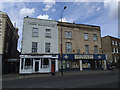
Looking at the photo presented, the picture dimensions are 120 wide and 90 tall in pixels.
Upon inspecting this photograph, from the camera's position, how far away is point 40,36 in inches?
779

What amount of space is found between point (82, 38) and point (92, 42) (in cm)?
272

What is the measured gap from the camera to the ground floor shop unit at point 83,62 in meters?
20.3

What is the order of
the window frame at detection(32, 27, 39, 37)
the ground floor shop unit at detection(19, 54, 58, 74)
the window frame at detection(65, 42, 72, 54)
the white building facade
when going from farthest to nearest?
the window frame at detection(65, 42, 72, 54) < the window frame at detection(32, 27, 39, 37) < the white building facade < the ground floor shop unit at detection(19, 54, 58, 74)

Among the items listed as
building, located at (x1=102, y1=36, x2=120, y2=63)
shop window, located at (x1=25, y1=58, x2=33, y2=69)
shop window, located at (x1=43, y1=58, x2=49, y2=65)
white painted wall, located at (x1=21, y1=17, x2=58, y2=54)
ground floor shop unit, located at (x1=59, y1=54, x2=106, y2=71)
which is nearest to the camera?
shop window, located at (x1=25, y1=58, x2=33, y2=69)

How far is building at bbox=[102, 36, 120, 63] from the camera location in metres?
32.8

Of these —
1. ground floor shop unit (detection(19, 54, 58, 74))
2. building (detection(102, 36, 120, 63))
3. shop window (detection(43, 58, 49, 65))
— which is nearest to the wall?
shop window (detection(43, 58, 49, 65))

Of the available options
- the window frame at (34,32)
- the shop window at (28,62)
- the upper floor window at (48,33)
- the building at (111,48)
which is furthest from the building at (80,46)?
the building at (111,48)

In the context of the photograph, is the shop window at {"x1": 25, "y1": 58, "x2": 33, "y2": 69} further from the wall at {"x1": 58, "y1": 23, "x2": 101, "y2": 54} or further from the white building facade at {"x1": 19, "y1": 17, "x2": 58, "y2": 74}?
the wall at {"x1": 58, "y1": 23, "x2": 101, "y2": 54}

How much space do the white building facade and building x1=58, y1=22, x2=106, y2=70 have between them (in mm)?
1758

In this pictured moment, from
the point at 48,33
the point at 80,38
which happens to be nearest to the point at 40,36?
the point at 48,33

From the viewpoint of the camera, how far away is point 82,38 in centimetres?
2259

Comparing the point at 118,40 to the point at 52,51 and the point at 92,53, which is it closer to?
the point at 92,53

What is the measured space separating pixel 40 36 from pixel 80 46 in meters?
9.01

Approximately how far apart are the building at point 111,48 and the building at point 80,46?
37.8ft
